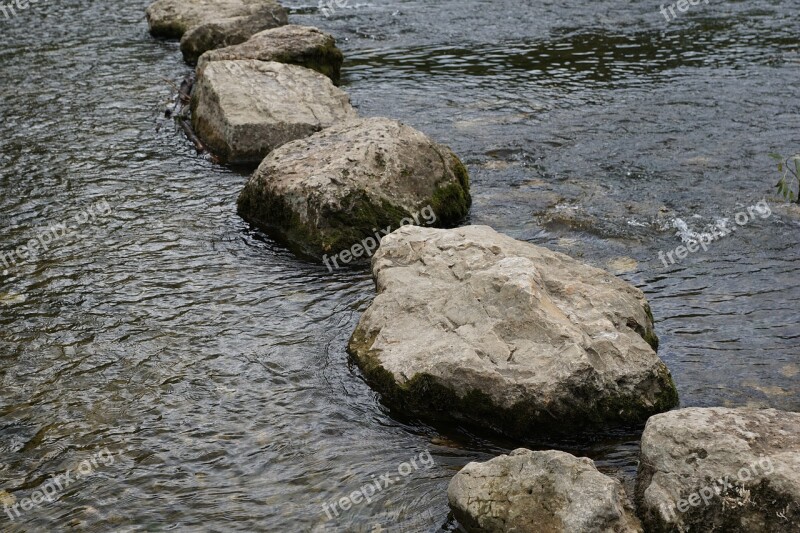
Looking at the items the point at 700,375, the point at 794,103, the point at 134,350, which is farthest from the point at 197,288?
the point at 794,103

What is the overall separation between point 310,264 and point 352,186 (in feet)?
3.20

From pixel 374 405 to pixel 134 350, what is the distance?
231cm

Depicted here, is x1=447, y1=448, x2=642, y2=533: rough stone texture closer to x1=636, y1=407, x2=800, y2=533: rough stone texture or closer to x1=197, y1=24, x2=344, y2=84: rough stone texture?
x1=636, y1=407, x2=800, y2=533: rough stone texture

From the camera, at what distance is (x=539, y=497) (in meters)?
5.84

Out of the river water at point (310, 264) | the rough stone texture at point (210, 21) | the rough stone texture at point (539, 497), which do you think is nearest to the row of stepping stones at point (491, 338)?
the rough stone texture at point (539, 497)

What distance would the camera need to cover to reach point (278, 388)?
25.1 ft

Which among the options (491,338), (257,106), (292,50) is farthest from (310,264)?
(292,50)

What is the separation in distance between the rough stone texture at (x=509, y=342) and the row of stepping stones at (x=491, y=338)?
13 mm

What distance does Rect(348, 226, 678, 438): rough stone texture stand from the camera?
697cm

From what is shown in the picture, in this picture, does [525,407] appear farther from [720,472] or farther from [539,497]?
[720,472]

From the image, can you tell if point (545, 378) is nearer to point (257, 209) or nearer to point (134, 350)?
point (134, 350)

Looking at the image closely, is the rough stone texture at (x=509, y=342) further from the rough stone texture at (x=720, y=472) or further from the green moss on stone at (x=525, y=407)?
the rough stone texture at (x=720, y=472)

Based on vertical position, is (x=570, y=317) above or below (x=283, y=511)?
above

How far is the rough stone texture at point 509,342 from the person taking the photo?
6.97 meters
